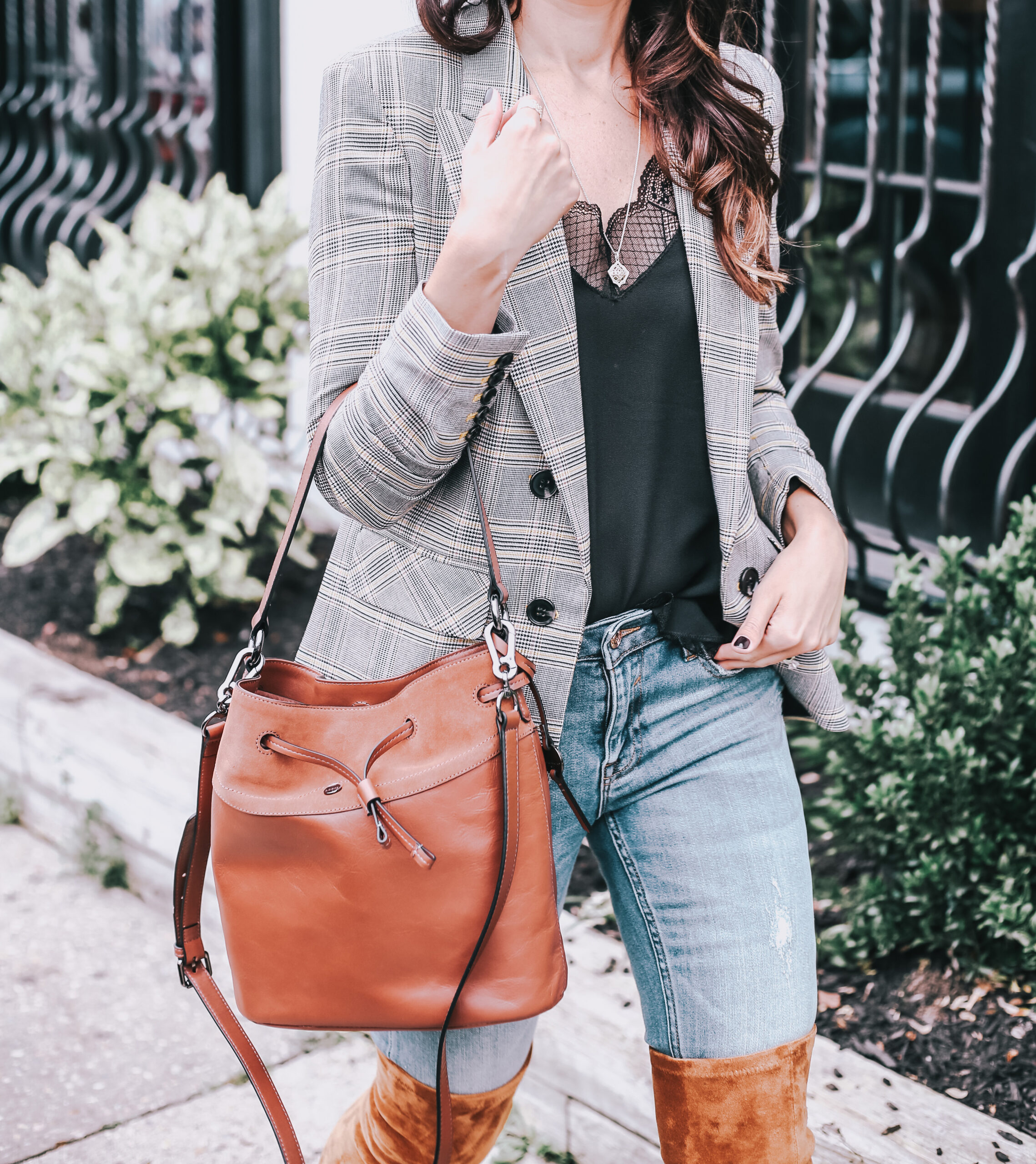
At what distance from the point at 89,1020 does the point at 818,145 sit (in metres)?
2.88

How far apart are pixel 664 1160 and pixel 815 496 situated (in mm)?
875

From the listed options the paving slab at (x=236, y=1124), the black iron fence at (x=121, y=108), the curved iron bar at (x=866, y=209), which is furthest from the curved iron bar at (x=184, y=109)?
the paving slab at (x=236, y=1124)

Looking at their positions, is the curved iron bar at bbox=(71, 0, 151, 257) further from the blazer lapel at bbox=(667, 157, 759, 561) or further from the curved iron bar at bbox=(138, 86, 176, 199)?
the blazer lapel at bbox=(667, 157, 759, 561)

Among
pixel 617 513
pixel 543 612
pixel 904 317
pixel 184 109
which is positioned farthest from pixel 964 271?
pixel 184 109

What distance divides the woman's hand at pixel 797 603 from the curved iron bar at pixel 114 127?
4919 millimetres

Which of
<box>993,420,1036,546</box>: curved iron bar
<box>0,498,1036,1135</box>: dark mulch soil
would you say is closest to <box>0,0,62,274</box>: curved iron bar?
<box>0,498,1036,1135</box>: dark mulch soil

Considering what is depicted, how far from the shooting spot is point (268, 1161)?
98.0 inches

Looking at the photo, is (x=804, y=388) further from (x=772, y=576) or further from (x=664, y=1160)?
(x=664, y=1160)

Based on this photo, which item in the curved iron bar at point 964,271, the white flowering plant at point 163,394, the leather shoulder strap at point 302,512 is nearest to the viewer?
the leather shoulder strap at point 302,512

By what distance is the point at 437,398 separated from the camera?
1.40 m

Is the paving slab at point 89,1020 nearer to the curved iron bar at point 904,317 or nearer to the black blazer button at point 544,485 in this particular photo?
the black blazer button at point 544,485

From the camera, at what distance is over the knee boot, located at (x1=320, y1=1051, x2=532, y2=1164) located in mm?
1684

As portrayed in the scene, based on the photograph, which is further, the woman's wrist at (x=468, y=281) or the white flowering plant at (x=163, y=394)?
the white flowering plant at (x=163, y=394)

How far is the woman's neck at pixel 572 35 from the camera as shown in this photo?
1.67 meters
